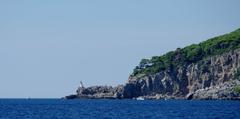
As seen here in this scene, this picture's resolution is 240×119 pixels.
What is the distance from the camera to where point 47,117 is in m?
101

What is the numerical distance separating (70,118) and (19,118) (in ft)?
22.7

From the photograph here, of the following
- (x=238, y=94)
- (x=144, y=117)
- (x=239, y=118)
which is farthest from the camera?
(x=238, y=94)

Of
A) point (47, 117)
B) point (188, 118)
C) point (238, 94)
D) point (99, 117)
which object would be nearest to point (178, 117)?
point (188, 118)

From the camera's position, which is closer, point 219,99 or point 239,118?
point 239,118

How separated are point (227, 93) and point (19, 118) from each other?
108 metres

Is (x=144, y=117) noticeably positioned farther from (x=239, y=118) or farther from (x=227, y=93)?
(x=227, y=93)

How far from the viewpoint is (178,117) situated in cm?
9844

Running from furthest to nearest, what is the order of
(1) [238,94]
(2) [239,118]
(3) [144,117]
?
(1) [238,94]
(3) [144,117]
(2) [239,118]

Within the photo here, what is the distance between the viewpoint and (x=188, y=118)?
95.2 meters

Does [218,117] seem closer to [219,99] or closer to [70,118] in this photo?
[70,118]

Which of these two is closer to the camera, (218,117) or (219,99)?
(218,117)

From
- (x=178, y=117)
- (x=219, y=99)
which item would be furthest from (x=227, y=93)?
(x=178, y=117)

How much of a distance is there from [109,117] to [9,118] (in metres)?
13.4

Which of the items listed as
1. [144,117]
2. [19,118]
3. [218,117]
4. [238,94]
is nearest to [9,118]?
[19,118]
